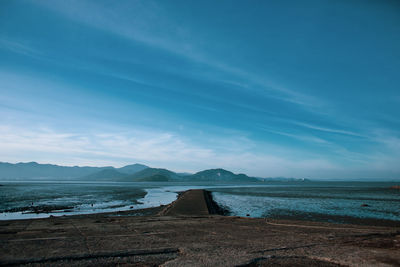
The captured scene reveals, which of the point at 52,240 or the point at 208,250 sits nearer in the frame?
the point at 208,250

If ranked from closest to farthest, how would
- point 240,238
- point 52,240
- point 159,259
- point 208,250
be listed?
1. point 159,259
2. point 208,250
3. point 52,240
4. point 240,238

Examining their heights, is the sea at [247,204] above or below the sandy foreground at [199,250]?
below

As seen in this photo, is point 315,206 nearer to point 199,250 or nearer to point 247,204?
point 247,204

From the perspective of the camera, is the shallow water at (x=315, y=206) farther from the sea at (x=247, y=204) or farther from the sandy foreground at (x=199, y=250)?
the sandy foreground at (x=199, y=250)

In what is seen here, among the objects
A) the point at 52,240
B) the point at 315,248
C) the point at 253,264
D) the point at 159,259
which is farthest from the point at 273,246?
the point at 52,240

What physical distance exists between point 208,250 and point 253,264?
1.54 m

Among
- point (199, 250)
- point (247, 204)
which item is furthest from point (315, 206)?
point (199, 250)

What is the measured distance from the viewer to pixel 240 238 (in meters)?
8.06

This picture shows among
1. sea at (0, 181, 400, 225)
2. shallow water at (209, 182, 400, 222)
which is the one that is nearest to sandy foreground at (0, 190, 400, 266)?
sea at (0, 181, 400, 225)

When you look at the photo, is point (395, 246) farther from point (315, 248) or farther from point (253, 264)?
point (253, 264)

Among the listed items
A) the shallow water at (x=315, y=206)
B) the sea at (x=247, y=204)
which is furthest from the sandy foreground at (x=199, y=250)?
the shallow water at (x=315, y=206)

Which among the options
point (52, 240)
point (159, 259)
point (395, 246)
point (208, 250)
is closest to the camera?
point (159, 259)

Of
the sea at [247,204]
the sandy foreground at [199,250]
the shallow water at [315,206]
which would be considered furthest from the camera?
the shallow water at [315,206]

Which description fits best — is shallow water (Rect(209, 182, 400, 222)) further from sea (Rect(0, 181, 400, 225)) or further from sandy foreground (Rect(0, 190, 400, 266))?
sandy foreground (Rect(0, 190, 400, 266))
